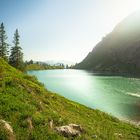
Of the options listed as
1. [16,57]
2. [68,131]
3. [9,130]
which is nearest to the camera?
[9,130]

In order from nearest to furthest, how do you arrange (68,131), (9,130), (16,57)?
(9,130)
(68,131)
(16,57)

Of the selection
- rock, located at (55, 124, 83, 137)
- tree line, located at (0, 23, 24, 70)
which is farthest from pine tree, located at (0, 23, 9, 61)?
rock, located at (55, 124, 83, 137)

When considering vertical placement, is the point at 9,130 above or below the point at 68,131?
above

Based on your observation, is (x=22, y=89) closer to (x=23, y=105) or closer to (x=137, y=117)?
(x=23, y=105)

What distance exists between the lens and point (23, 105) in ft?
54.7

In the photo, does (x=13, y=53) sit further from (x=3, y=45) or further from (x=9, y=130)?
(x=9, y=130)

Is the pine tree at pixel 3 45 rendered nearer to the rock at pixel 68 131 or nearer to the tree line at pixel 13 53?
the tree line at pixel 13 53

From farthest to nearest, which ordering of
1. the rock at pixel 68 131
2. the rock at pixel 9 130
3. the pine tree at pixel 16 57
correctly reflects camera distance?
the pine tree at pixel 16 57 < the rock at pixel 68 131 < the rock at pixel 9 130

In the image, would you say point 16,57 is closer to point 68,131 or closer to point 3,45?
point 3,45

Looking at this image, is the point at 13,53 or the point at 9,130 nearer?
the point at 9,130

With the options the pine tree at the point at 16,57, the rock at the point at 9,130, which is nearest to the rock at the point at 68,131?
the rock at the point at 9,130

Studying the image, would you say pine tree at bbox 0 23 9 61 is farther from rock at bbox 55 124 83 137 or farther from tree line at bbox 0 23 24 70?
rock at bbox 55 124 83 137

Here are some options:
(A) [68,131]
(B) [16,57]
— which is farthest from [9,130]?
(B) [16,57]

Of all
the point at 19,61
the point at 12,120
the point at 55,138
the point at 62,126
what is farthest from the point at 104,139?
the point at 19,61
